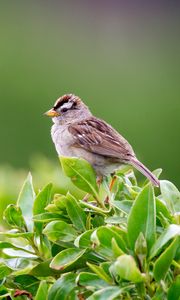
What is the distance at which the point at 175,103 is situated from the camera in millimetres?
6926

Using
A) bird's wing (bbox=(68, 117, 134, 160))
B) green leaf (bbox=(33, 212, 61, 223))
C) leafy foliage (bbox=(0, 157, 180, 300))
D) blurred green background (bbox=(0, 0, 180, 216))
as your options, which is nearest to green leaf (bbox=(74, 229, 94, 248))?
leafy foliage (bbox=(0, 157, 180, 300))

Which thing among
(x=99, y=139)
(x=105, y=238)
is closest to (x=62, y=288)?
(x=105, y=238)

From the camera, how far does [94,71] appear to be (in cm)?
751

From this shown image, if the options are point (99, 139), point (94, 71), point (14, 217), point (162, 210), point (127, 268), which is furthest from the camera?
point (94, 71)

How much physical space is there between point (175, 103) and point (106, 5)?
354cm

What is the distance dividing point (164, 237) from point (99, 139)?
1.77 meters

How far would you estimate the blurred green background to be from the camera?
19.7 ft

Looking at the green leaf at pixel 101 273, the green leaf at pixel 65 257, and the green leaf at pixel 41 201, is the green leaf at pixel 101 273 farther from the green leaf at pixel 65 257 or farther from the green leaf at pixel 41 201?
the green leaf at pixel 41 201

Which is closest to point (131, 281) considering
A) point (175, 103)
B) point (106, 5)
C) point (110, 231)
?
point (110, 231)

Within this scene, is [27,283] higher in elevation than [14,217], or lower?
lower

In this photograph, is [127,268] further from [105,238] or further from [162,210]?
[162,210]

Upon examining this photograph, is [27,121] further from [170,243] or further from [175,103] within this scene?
[170,243]

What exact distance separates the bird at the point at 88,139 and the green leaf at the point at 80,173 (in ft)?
3.11

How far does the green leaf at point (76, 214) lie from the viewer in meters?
1.85
